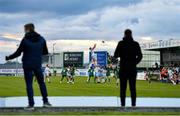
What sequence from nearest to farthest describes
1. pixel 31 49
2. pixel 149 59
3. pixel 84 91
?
pixel 31 49 < pixel 84 91 < pixel 149 59

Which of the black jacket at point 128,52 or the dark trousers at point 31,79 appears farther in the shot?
the black jacket at point 128,52

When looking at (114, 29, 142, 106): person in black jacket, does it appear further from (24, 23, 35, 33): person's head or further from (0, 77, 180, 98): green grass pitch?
(0, 77, 180, 98): green grass pitch

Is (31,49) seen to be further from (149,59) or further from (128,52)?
(149,59)

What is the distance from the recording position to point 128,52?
Answer: 49.9 feet

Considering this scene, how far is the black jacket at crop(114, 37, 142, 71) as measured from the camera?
1520 centimetres

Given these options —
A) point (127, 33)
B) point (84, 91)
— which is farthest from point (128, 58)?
point (84, 91)

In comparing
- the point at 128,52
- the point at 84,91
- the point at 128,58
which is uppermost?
the point at 128,52

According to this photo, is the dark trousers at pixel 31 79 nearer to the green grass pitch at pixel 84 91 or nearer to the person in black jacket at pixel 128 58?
the person in black jacket at pixel 128 58

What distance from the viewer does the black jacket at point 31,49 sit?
13770 millimetres

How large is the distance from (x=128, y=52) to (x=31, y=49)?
9.34ft

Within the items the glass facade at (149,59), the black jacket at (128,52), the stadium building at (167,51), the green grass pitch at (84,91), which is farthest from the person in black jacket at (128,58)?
the glass facade at (149,59)

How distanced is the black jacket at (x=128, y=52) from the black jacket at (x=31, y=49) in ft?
7.71

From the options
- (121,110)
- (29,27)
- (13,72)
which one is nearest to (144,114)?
(121,110)

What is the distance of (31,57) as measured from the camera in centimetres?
1390
